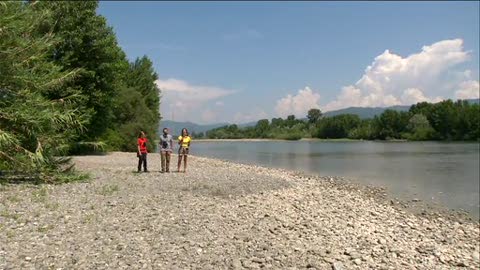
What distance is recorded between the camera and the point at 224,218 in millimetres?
12938

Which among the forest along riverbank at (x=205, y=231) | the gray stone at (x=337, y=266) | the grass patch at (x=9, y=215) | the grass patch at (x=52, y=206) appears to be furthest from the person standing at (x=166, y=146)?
the gray stone at (x=337, y=266)

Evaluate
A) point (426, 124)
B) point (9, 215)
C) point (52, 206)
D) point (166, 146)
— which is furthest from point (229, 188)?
point (426, 124)

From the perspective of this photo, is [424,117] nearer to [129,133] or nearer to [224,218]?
[129,133]

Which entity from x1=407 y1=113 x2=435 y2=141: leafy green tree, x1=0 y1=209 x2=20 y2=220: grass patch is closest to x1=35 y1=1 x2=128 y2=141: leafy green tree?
x1=0 y1=209 x2=20 y2=220: grass patch

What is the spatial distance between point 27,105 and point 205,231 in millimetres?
8699

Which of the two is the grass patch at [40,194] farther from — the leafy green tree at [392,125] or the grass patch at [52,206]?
the leafy green tree at [392,125]

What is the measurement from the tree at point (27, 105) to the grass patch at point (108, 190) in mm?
2185

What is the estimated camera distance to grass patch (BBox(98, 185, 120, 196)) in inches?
614

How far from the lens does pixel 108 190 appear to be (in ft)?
53.0

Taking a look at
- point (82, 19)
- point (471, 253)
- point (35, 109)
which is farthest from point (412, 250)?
point (82, 19)

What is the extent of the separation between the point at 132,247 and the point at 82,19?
29.4 metres

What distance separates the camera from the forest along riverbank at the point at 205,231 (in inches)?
376

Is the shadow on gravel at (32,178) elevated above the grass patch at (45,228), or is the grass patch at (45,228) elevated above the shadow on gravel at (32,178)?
the shadow on gravel at (32,178)

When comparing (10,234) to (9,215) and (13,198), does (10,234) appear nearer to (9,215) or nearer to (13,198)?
(9,215)
